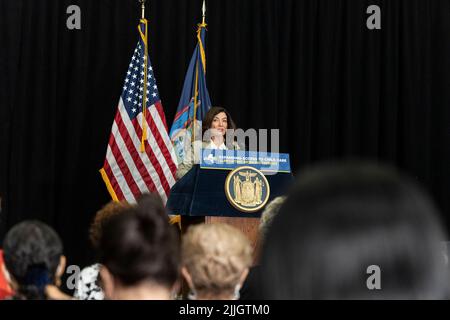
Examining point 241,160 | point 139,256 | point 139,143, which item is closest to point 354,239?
point 139,256

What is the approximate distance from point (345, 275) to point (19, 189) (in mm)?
5856

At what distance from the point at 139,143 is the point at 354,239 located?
5.49 metres

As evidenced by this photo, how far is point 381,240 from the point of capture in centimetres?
62

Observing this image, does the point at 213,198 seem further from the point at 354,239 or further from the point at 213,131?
the point at 354,239

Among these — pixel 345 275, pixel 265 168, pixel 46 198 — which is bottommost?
pixel 46 198

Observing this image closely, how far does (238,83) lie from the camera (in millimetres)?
6840

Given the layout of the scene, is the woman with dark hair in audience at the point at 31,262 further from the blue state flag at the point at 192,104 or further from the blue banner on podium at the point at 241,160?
the blue state flag at the point at 192,104

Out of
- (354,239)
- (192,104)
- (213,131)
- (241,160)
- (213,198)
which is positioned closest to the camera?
(354,239)

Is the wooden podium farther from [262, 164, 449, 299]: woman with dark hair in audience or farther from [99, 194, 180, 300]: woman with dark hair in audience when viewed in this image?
[262, 164, 449, 299]: woman with dark hair in audience

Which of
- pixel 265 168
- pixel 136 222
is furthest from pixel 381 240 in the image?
pixel 265 168

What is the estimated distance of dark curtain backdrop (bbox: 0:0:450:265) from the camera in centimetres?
623

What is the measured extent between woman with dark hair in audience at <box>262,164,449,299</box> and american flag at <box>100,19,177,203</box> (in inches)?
209
